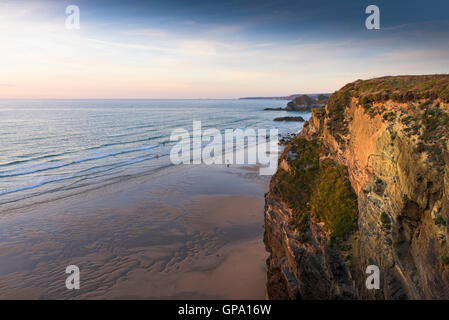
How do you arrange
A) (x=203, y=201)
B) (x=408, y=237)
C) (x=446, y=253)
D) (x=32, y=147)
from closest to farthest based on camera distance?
(x=446, y=253) < (x=408, y=237) < (x=203, y=201) < (x=32, y=147)

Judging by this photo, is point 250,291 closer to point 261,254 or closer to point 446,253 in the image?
point 261,254

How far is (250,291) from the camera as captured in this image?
12.8m

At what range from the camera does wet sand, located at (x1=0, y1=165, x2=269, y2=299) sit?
13243mm

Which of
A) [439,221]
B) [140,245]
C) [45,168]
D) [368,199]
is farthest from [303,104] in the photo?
[439,221]

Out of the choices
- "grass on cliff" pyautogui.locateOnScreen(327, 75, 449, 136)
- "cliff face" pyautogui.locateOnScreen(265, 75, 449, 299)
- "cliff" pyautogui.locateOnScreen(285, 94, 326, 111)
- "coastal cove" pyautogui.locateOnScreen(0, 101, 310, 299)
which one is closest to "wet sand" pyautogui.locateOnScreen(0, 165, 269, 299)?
"coastal cove" pyautogui.locateOnScreen(0, 101, 310, 299)

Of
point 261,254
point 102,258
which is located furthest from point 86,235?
point 261,254

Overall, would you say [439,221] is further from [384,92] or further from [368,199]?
[384,92]

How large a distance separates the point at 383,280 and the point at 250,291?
6747 millimetres

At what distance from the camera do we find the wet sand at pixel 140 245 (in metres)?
13.2

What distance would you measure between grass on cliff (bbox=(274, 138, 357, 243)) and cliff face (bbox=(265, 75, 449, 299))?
4 cm

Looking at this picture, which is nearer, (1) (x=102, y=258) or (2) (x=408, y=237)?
(2) (x=408, y=237)

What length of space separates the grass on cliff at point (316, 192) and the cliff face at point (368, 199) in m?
0.04

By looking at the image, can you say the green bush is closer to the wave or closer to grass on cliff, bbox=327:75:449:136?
grass on cliff, bbox=327:75:449:136
